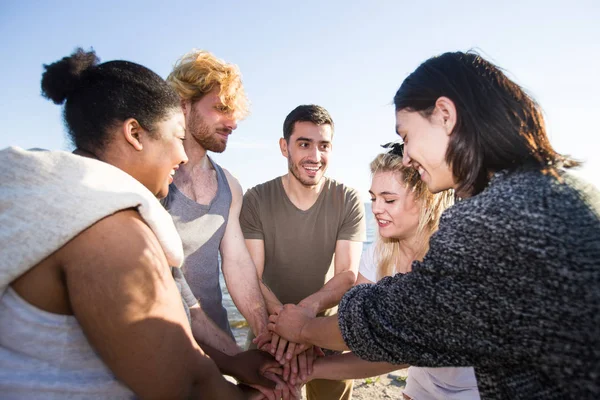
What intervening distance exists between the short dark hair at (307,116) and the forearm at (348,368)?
2709 mm

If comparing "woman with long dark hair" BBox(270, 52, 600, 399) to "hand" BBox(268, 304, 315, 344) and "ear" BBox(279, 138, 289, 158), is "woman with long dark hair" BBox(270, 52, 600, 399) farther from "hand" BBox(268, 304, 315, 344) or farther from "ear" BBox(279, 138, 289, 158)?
"ear" BBox(279, 138, 289, 158)

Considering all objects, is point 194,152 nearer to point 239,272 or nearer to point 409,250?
point 239,272

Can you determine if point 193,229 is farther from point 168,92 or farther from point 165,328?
point 165,328

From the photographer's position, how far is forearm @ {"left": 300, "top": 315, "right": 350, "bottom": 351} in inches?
83.4

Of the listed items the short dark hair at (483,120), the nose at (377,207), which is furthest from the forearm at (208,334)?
the short dark hair at (483,120)

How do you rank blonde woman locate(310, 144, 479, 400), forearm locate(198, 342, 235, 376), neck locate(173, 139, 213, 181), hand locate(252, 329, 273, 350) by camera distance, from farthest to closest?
neck locate(173, 139, 213, 181), blonde woman locate(310, 144, 479, 400), hand locate(252, 329, 273, 350), forearm locate(198, 342, 235, 376)

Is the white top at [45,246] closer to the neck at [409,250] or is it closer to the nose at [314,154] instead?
the neck at [409,250]

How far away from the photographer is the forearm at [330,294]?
146 inches

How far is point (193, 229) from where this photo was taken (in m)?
3.33

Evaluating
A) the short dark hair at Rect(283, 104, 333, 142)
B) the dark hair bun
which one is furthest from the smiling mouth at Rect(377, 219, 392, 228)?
the dark hair bun

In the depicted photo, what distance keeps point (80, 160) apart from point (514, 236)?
1651 mm

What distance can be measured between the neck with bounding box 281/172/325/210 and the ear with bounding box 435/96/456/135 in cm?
265

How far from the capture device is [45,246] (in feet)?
4.50

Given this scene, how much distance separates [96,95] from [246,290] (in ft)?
7.42
